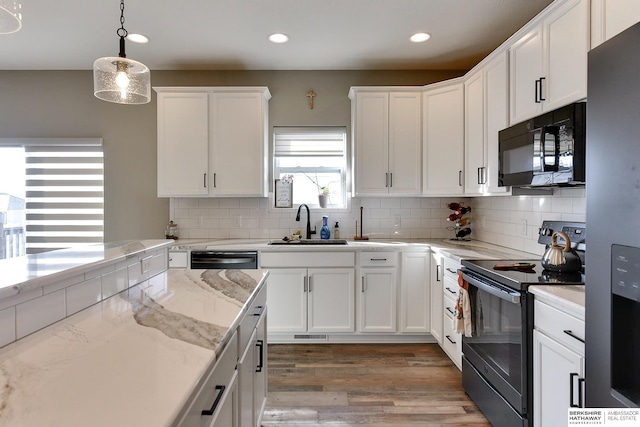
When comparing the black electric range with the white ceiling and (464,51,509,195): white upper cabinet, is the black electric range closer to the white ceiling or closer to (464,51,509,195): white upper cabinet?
(464,51,509,195): white upper cabinet

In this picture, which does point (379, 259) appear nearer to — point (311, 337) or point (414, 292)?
point (414, 292)

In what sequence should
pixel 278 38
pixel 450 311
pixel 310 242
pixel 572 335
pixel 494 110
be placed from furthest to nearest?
pixel 310 242
pixel 278 38
pixel 450 311
pixel 494 110
pixel 572 335

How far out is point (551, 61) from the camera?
2.05 metres

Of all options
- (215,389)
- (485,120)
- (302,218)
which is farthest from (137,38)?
(215,389)

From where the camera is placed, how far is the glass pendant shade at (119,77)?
185 cm

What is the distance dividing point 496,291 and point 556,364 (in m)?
0.43

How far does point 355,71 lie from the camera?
374 centimetres

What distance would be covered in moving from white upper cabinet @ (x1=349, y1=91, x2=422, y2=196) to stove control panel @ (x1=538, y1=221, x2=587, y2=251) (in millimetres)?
1193

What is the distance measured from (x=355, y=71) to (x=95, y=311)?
10.8ft

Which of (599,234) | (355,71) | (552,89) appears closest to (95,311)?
(599,234)

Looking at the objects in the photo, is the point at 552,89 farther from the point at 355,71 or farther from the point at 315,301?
the point at 315,301

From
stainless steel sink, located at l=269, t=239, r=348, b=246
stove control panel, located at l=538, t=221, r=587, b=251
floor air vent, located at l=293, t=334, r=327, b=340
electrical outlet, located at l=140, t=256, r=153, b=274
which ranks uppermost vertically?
stove control panel, located at l=538, t=221, r=587, b=251

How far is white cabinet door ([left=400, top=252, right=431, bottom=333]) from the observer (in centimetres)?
319

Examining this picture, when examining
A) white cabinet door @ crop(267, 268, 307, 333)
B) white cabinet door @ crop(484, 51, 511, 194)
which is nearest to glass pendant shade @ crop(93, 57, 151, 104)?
white cabinet door @ crop(267, 268, 307, 333)
